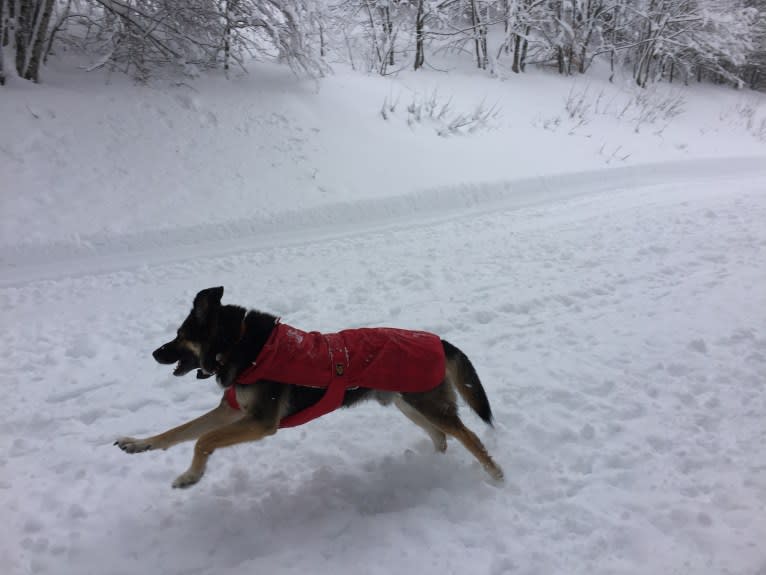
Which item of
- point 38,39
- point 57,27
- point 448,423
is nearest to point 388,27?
point 57,27

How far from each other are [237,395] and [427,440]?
1.49 metres

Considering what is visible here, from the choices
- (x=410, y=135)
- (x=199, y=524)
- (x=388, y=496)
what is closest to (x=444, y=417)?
(x=388, y=496)

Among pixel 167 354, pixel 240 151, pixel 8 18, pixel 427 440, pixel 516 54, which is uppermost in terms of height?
pixel 516 54

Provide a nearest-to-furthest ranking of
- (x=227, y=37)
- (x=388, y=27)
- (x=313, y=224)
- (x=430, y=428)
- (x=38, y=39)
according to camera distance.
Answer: (x=430, y=428) < (x=313, y=224) < (x=38, y=39) < (x=227, y=37) < (x=388, y=27)

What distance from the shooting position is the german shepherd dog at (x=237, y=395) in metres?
2.89

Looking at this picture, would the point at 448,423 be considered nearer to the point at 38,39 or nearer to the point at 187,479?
the point at 187,479

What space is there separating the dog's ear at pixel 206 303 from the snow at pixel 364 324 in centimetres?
114

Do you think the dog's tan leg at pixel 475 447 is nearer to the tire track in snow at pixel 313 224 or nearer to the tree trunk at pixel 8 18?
the tire track in snow at pixel 313 224

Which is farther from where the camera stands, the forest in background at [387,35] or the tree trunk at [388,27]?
the tree trunk at [388,27]

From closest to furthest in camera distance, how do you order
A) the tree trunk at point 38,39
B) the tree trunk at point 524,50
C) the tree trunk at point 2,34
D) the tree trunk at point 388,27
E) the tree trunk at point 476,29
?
the tree trunk at point 2,34
the tree trunk at point 38,39
the tree trunk at point 388,27
the tree trunk at point 476,29
the tree trunk at point 524,50

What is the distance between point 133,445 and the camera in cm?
303

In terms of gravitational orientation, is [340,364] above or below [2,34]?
below

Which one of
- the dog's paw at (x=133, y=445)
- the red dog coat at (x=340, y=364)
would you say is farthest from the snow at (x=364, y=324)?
the red dog coat at (x=340, y=364)

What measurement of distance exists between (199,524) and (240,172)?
7.87m
